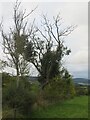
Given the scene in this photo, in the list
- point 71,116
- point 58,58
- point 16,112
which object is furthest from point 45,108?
point 58,58

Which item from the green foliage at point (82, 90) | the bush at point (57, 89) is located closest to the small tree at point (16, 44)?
the bush at point (57, 89)

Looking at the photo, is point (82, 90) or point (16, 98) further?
point (82, 90)

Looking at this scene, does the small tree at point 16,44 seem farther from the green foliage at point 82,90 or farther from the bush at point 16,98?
the green foliage at point 82,90

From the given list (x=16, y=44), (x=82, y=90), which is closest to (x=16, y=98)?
(x=16, y=44)

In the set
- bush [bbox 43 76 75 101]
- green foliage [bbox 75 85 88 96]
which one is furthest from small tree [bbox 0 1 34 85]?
green foliage [bbox 75 85 88 96]

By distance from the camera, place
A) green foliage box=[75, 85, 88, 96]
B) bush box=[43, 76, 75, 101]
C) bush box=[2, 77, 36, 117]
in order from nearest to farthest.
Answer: bush box=[2, 77, 36, 117] → bush box=[43, 76, 75, 101] → green foliage box=[75, 85, 88, 96]

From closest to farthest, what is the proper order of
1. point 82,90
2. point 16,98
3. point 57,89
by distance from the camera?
1. point 16,98
2. point 57,89
3. point 82,90

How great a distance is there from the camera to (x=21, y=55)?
65.9ft

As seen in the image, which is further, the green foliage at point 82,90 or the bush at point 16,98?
the green foliage at point 82,90

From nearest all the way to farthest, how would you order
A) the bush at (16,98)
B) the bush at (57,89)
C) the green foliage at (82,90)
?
the bush at (16,98)
the bush at (57,89)
the green foliage at (82,90)

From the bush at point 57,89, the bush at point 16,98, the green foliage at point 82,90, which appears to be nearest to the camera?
the bush at point 16,98

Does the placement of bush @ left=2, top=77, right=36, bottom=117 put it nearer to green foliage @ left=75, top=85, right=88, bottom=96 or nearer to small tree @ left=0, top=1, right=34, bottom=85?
small tree @ left=0, top=1, right=34, bottom=85

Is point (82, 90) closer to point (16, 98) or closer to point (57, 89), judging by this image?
point (57, 89)

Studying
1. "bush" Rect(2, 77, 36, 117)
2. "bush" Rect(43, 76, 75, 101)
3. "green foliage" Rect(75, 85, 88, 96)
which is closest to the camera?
"bush" Rect(2, 77, 36, 117)
